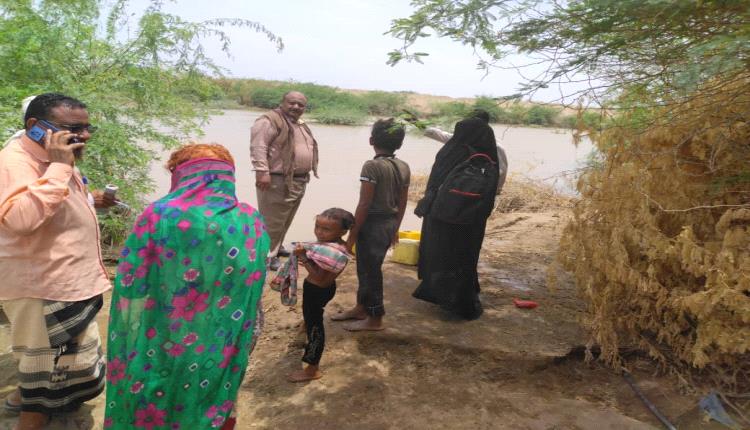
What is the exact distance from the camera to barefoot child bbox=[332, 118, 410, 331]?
3.32 m

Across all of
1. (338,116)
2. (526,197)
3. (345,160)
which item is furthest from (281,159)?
(345,160)

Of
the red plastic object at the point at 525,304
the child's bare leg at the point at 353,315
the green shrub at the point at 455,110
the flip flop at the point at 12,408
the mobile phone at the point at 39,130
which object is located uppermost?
the green shrub at the point at 455,110

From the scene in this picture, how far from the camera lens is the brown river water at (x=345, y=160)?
896cm

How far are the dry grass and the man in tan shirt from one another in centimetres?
547

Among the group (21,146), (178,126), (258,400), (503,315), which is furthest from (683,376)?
(178,126)

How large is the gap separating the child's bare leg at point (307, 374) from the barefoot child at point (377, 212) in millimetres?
537

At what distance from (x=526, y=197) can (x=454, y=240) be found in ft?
21.7

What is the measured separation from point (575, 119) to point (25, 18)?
464 cm

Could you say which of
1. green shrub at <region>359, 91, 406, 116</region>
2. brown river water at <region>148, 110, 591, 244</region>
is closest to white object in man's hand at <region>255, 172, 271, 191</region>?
brown river water at <region>148, 110, 591, 244</region>

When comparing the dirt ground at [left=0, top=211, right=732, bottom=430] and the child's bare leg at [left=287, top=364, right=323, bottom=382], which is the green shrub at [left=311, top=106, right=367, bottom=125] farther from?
the child's bare leg at [left=287, top=364, right=323, bottom=382]

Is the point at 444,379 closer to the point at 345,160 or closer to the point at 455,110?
the point at 455,110

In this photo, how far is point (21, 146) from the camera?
2.19 metres

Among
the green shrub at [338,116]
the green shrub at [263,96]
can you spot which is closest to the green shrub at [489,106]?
the green shrub at [338,116]

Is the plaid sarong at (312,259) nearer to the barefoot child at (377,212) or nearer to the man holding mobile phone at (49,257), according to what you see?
the barefoot child at (377,212)
